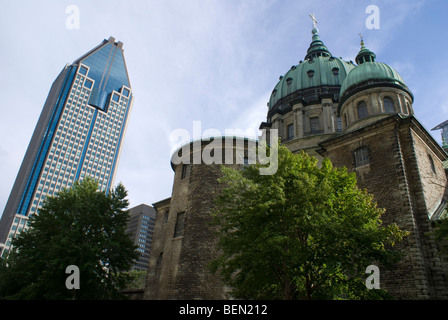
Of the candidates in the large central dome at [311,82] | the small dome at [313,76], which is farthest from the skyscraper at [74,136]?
Result: the large central dome at [311,82]

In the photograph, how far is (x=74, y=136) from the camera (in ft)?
416

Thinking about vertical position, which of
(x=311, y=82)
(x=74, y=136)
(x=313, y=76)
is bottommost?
(x=311, y=82)

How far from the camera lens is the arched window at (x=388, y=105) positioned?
25.9m

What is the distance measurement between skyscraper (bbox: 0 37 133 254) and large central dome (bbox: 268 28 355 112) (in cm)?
9267

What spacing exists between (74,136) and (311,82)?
109 metres

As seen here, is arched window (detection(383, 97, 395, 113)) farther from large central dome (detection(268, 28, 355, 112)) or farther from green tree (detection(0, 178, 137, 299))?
green tree (detection(0, 178, 137, 299))

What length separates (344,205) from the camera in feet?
45.3

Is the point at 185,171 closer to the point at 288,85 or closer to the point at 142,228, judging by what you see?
the point at 288,85

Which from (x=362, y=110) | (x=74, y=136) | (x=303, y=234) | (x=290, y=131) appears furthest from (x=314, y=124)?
(x=74, y=136)

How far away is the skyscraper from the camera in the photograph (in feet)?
378

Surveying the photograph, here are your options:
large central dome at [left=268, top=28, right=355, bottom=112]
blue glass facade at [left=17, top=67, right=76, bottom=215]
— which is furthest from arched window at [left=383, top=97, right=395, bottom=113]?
blue glass facade at [left=17, top=67, right=76, bottom=215]

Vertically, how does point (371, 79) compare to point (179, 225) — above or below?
above

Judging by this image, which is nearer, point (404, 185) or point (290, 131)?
point (404, 185)
